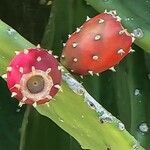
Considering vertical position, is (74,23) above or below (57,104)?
above

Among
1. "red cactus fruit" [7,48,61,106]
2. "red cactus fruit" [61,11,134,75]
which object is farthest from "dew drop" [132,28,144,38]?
"red cactus fruit" [7,48,61,106]

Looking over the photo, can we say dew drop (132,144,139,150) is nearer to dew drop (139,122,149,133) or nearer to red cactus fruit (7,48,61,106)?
red cactus fruit (7,48,61,106)

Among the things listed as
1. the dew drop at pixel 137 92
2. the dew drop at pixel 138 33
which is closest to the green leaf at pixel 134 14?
the dew drop at pixel 138 33

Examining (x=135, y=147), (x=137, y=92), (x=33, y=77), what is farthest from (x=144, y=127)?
(x=33, y=77)

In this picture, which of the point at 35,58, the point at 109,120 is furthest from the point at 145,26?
the point at 35,58

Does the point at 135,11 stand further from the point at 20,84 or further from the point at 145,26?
the point at 20,84

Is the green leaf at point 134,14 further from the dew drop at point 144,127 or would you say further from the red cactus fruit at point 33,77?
the red cactus fruit at point 33,77
